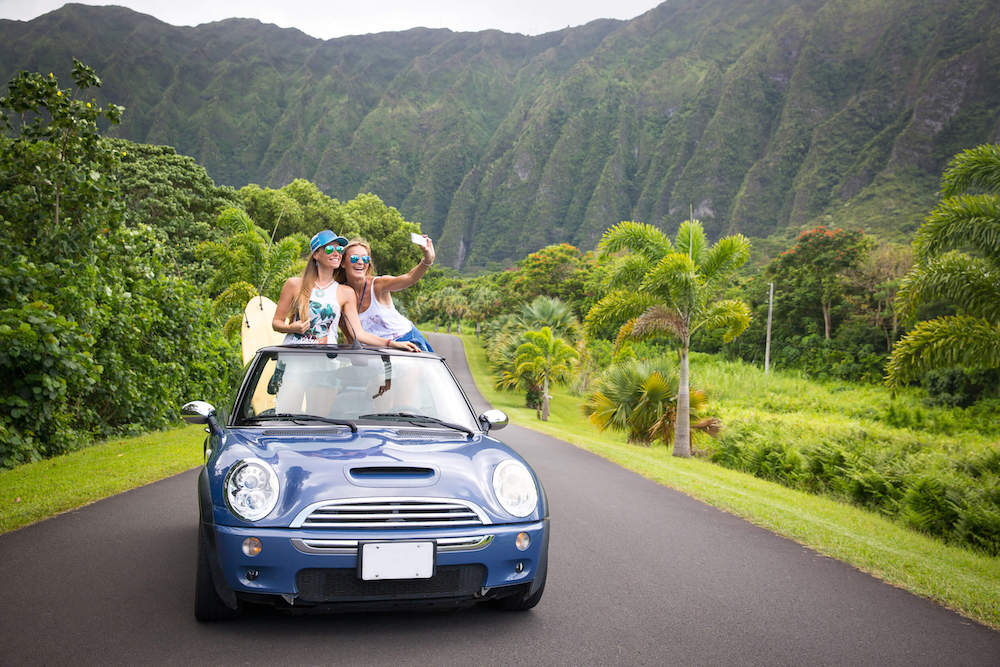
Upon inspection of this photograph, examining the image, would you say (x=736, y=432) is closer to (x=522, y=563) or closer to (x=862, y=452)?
(x=862, y=452)

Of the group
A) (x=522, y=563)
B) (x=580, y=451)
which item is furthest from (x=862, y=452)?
(x=522, y=563)

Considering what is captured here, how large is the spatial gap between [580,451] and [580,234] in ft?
604

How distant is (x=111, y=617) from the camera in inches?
147

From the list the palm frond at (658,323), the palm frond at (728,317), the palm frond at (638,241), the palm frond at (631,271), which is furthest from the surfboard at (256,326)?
the palm frond at (728,317)

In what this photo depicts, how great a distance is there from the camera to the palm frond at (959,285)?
516 inches

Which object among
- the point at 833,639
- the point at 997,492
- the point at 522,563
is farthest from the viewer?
the point at 997,492

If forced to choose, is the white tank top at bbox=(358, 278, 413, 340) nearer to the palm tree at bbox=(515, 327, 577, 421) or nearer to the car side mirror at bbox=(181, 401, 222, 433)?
the car side mirror at bbox=(181, 401, 222, 433)

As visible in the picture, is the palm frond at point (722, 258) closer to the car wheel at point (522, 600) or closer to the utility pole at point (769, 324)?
the car wheel at point (522, 600)

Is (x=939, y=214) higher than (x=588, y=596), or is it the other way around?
(x=939, y=214)

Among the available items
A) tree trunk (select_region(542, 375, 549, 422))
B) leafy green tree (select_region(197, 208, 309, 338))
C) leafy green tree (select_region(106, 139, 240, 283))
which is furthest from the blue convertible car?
leafy green tree (select_region(106, 139, 240, 283))

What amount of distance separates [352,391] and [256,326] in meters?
6.59

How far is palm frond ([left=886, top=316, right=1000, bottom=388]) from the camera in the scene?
13.0 m

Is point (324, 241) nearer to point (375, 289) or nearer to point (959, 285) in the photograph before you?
point (375, 289)

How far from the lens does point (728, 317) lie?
62.9 ft
